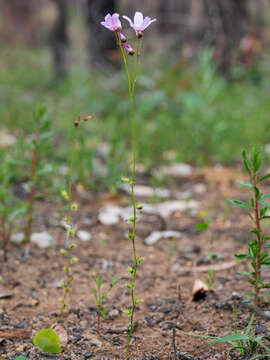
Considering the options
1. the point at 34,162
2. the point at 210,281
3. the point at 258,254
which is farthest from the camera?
the point at 34,162

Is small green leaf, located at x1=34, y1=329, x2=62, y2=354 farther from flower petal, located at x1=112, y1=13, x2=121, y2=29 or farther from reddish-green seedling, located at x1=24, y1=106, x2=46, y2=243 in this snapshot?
flower petal, located at x1=112, y1=13, x2=121, y2=29

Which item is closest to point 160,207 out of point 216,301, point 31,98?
point 216,301

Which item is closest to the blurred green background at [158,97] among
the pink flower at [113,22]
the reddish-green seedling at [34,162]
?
the reddish-green seedling at [34,162]

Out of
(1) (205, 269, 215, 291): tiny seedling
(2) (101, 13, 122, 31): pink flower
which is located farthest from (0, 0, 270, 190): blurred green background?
(2) (101, 13, 122, 31): pink flower

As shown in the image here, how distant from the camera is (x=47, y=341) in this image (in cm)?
121

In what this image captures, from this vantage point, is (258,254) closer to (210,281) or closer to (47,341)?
(210,281)

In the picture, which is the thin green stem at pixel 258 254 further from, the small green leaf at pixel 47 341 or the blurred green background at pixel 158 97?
the blurred green background at pixel 158 97

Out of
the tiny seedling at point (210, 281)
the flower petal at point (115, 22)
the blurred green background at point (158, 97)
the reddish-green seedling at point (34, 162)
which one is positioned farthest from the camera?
the blurred green background at point (158, 97)

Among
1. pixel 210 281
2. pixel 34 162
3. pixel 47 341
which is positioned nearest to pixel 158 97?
pixel 34 162

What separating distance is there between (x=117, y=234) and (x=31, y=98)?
12.6 feet

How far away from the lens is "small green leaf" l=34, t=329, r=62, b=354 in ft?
3.97

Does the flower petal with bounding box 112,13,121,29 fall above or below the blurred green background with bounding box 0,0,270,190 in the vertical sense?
below

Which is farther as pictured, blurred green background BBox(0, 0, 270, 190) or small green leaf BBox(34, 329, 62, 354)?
blurred green background BBox(0, 0, 270, 190)

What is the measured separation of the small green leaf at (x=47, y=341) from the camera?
121cm
